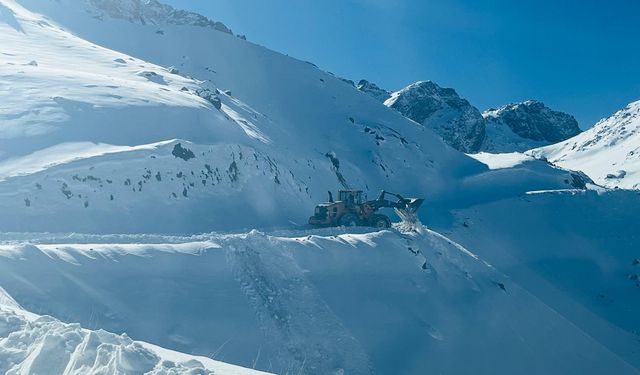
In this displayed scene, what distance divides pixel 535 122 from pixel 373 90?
158 ft

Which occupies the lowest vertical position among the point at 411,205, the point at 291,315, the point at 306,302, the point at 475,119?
the point at 291,315

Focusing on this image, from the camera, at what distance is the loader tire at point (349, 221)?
89.9 ft

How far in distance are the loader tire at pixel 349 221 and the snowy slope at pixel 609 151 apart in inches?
1963

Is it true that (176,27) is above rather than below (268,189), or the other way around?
above

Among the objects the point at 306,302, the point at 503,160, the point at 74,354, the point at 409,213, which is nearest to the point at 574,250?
the point at 409,213

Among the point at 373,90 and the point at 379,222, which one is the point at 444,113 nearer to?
the point at 373,90

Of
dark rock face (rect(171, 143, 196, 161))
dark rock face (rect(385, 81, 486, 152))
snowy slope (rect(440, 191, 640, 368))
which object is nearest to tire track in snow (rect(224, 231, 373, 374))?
dark rock face (rect(171, 143, 196, 161))

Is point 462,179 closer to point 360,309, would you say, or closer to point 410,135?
point 410,135

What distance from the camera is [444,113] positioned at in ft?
324

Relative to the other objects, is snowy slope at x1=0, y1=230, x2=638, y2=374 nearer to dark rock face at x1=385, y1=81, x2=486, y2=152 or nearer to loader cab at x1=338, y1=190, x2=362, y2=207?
loader cab at x1=338, y1=190, x2=362, y2=207

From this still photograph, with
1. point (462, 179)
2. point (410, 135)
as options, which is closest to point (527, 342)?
point (462, 179)

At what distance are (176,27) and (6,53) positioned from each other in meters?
36.9

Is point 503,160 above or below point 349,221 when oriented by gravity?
above

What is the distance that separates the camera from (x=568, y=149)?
349ft
